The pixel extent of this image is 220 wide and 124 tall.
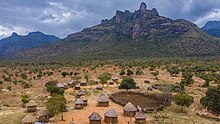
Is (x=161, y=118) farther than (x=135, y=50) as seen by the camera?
No

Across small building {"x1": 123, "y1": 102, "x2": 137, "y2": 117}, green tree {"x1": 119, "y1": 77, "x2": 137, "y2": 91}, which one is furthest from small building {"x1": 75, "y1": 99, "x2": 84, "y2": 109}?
green tree {"x1": 119, "y1": 77, "x2": 137, "y2": 91}

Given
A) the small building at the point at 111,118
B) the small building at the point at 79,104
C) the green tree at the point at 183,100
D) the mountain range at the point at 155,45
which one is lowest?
the small building at the point at 111,118

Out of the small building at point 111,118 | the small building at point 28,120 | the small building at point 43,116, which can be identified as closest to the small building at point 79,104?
the small building at point 43,116

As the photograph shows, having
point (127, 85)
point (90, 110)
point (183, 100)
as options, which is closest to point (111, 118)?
point (90, 110)

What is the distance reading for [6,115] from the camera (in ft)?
138

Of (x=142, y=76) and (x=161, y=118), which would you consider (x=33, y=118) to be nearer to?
(x=161, y=118)

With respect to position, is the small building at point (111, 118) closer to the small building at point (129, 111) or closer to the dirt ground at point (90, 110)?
the dirt ground at point (90, 110)

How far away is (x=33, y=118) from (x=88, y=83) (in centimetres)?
3266

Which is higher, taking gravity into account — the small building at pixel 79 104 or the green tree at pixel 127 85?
the green tree at pixel 127 85

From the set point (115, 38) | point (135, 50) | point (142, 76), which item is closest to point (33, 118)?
point (142, 76)

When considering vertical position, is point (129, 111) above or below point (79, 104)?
below

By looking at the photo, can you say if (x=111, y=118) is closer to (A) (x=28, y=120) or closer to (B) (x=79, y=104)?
(B) (x=79, y=104)

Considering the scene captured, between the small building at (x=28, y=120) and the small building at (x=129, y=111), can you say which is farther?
the small building at (x=129, y=111)

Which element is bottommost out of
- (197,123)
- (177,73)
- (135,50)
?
(197,123)
